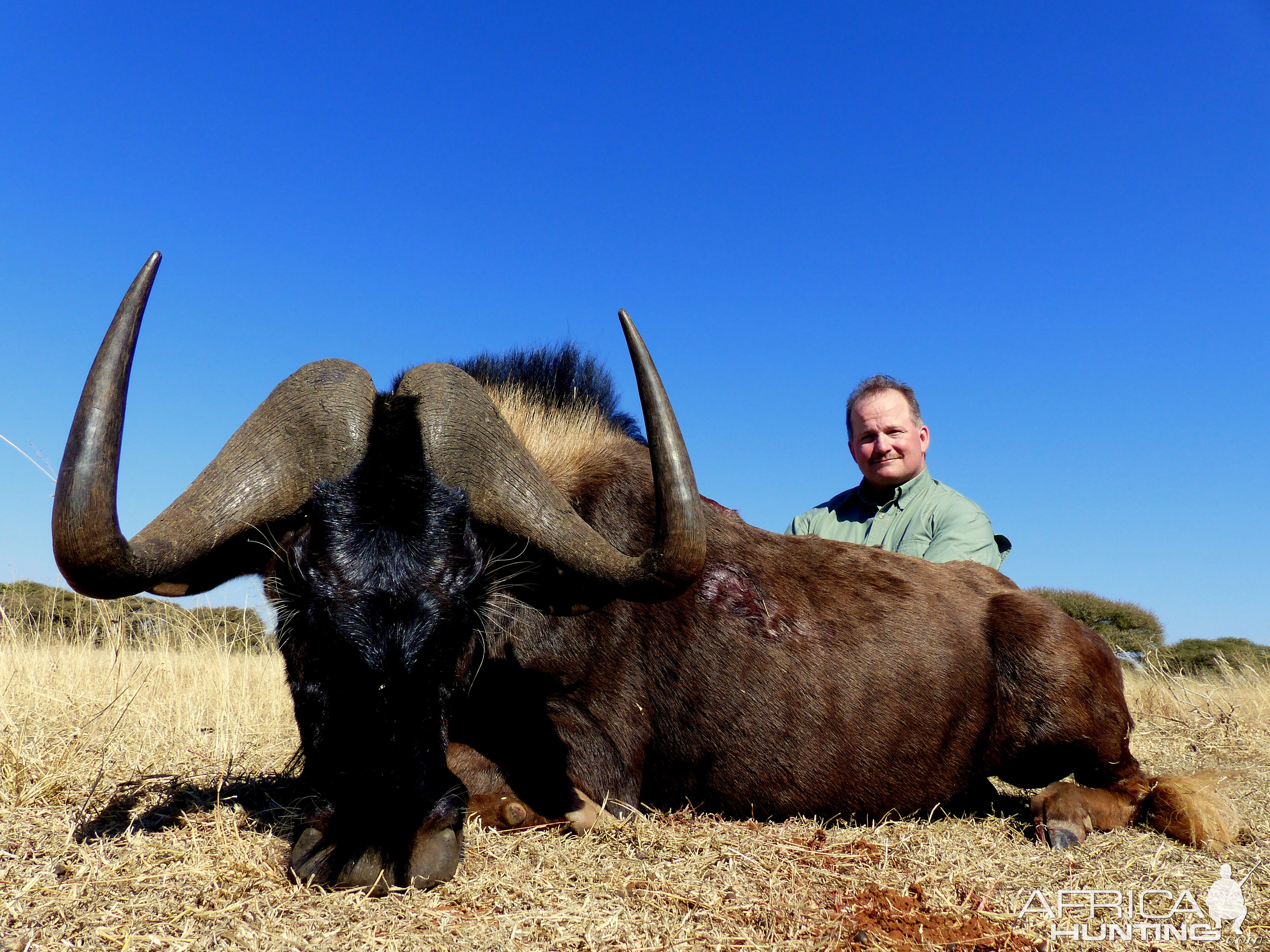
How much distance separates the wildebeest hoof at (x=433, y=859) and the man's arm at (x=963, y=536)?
4313 mm

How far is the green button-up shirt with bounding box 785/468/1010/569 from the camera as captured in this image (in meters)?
6.20

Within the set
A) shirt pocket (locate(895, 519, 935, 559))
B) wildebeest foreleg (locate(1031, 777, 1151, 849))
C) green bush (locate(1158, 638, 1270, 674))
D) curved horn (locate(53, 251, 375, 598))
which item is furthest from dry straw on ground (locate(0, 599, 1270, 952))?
green bush (locate(1158, 638, 1270, 674))

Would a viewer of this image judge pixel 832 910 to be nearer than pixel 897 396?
Yes

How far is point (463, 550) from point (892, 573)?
2.67 meters

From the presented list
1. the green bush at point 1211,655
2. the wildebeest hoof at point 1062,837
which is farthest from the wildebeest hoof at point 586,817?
the green bush at point 1211,655

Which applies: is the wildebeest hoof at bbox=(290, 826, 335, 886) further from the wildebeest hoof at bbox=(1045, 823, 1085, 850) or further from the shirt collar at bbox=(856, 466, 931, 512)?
the shirt collar at bbox=(856, 466, 931, 512)

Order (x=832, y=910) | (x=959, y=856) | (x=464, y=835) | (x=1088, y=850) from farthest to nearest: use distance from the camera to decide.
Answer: (x=1088, y=850)
(x=959, y=856)
(x=464, y=835)
(x=832, y=910)

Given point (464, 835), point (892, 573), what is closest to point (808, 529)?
point (892, 573)

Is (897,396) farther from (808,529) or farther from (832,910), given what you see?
(832,910)

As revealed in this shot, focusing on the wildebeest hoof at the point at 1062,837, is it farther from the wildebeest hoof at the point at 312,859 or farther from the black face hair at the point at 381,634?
the wildebeest hoof at the point at 312,859

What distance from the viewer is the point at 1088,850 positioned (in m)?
3.72

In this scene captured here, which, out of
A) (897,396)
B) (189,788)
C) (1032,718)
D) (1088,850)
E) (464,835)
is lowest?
(189,788)

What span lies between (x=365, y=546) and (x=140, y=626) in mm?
7514

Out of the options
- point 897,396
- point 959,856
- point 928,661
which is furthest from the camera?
point 897,396
